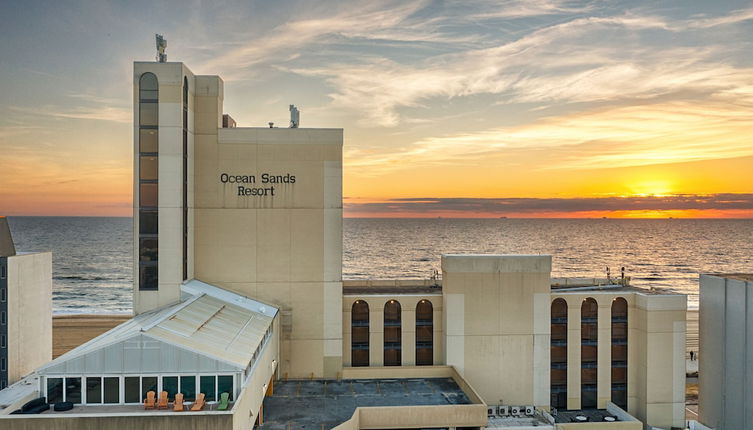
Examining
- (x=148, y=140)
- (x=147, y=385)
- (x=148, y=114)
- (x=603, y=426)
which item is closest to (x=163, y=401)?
(x=147, y=385)

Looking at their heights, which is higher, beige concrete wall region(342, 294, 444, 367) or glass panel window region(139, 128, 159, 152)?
glass panel window region(139, 128, 159, 152)

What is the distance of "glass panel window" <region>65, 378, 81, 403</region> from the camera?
68.4ft

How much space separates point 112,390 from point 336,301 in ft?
53.5

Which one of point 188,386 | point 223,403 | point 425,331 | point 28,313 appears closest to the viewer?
point 223,403

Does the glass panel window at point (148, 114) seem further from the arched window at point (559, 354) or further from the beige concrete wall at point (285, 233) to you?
the arched window at point (559, 354)

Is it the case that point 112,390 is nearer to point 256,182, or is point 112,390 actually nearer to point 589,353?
point 256,182

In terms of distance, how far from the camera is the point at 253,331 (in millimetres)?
27312

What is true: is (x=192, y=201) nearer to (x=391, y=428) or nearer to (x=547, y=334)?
(x=391, y=428)

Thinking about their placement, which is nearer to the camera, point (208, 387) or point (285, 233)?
point (208, 387)

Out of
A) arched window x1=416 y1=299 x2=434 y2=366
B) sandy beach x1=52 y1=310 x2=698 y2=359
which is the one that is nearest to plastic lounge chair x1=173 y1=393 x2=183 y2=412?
arched window x1=416 y1=299 x2=434 y2=366

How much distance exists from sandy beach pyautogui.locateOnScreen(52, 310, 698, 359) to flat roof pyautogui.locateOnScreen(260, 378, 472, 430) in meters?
48.1

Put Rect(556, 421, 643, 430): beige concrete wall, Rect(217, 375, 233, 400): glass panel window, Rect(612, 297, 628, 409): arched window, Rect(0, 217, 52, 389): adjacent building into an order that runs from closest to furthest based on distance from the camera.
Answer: Rect(217, 375, 233, 400): glass panel window < Rect(556, 421, 643, 430): beige concrete wall < Rect(0, 217, 52, 389): adjacent building < Rect(612, 297, 628, 409): arched window

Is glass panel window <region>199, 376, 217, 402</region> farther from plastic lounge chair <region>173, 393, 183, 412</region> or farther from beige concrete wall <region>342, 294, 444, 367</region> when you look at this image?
beige concrete wall <region>342, 294, 444, 367</region>

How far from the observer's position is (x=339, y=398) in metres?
31.0
